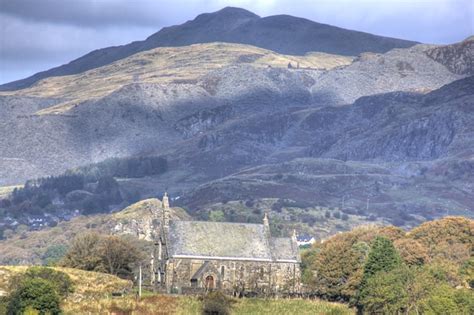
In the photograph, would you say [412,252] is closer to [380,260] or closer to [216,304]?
[380,260]

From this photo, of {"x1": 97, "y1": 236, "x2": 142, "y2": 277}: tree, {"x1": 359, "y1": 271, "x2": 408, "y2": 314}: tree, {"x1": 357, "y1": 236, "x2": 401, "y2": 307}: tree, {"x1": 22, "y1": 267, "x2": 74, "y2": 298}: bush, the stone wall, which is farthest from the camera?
{"x1": 97, "y1": 236, "x2": 142, "y2": 277}: tree

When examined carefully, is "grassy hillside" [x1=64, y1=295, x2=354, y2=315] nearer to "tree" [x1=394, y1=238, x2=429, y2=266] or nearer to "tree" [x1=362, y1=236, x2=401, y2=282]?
"tree" [x1=362, y1=236, x2=401, y2=282]

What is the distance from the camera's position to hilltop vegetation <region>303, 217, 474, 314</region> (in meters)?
138

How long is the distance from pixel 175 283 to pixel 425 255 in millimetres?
37963

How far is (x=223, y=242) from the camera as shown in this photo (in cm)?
17412

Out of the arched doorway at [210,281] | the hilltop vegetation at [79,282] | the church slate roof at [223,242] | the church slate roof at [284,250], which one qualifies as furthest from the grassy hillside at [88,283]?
the church slate roof at [284,250]

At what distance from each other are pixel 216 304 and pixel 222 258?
35696mm

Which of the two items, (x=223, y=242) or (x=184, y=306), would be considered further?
(x=223, y=242)

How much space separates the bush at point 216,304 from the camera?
135000 mm

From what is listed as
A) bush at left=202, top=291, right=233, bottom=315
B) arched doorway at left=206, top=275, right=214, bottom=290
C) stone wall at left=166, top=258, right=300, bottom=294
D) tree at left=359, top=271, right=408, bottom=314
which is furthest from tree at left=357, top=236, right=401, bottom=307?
arched doorway at left=206, top=275, right=214, bottom=290

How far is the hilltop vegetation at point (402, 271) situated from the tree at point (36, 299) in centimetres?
3747

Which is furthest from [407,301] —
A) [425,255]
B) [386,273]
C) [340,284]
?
[425,255]

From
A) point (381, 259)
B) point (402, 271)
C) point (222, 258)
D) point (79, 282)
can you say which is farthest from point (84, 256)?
point (402, 271)

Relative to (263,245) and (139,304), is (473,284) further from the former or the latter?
(139,304)
